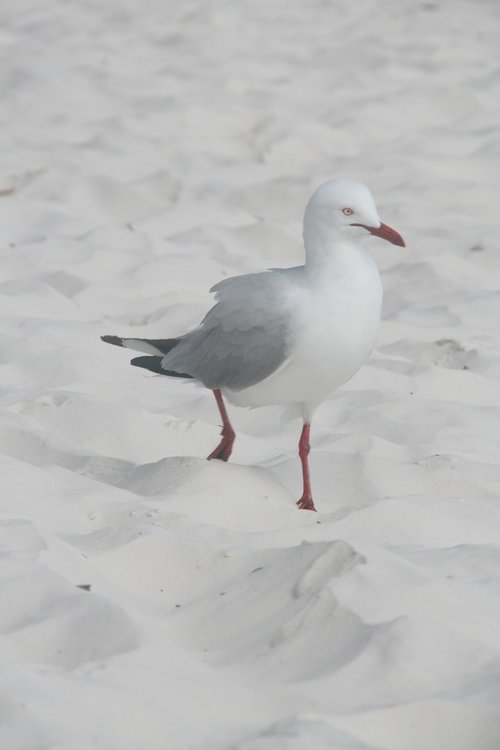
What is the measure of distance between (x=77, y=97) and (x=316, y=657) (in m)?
5.83

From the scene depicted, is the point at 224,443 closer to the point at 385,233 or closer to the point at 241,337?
the point at 241,337

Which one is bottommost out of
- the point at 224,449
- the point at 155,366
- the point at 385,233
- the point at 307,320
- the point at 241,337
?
the point at 224,449

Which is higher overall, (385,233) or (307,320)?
(385,233)

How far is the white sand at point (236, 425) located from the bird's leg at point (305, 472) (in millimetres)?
72

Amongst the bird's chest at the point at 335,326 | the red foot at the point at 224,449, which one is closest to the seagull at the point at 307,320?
the bird's chest at the point at 335,326

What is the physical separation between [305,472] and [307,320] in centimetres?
37

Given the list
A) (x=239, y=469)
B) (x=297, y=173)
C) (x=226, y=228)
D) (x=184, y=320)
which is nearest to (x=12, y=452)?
(x=239, y=469)

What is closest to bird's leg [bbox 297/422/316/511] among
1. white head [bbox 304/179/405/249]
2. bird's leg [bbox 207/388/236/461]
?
bird's leg [bbox 207/388/236/461]

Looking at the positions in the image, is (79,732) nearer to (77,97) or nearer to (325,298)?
(325,298)

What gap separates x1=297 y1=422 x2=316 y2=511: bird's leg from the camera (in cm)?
317

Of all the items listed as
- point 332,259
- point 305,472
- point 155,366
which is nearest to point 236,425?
point 155,366

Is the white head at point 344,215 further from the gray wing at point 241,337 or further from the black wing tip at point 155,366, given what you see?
the black wing tip at point 155,366

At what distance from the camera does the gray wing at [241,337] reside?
315 centimetres

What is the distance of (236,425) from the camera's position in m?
3.93
